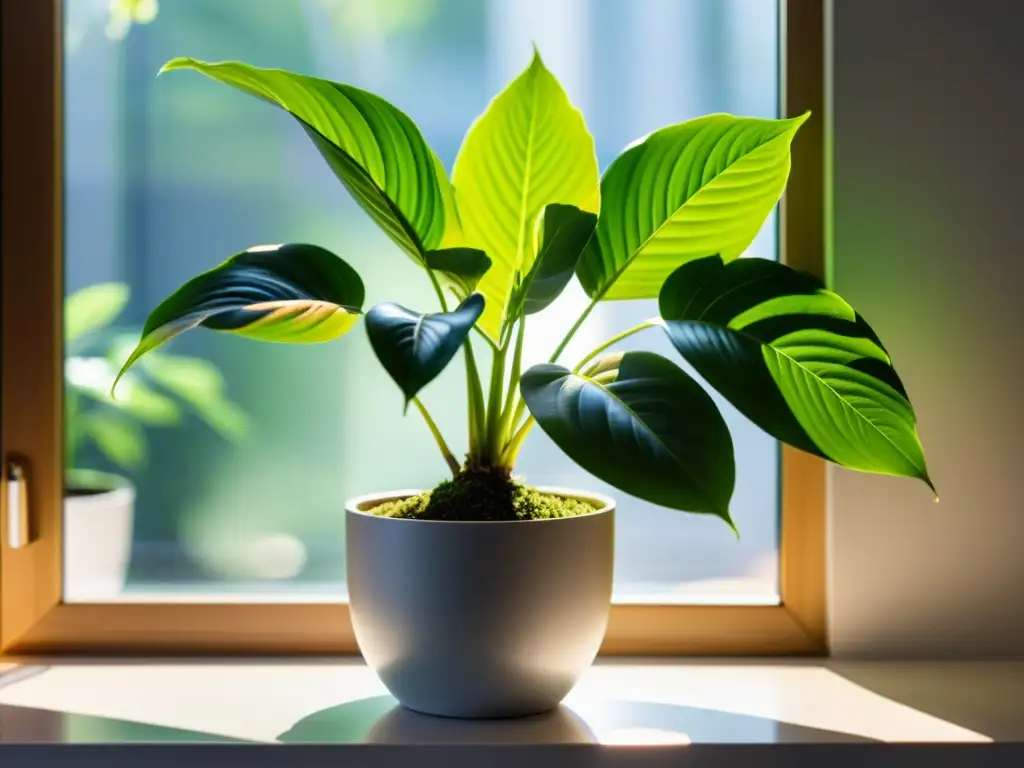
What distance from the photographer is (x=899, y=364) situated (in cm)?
111

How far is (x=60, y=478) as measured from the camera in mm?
1150

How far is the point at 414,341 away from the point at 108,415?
0.60 metres

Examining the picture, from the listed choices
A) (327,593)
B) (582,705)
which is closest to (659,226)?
(582,705)

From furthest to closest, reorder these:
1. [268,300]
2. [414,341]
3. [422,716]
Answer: [422,716] < [268,300] < [414,341]

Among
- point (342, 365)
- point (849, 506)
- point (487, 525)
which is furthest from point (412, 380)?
point (849, 506)

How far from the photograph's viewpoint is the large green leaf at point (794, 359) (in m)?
0.87

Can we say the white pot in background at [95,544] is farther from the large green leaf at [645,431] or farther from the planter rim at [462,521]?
the large green leaf at [645,431]

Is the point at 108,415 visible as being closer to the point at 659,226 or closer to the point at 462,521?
the point at 462,521

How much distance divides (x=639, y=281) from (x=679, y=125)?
150 mm

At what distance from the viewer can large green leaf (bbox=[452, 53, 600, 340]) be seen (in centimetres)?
95

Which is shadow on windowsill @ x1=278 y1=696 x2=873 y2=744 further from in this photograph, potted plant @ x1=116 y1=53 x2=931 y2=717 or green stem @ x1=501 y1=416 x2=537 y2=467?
green stem @ x1=501 y1=416 x2=537 y2=467

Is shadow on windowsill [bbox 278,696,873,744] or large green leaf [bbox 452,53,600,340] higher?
large green leaf [bbox 452,53,600,340]

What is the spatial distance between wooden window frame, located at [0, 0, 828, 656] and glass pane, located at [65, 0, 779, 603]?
3cm

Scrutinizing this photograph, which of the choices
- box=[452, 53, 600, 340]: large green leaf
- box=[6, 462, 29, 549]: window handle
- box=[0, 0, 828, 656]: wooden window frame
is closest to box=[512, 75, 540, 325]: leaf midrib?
box=[452, 53, 600, 340]: large green leaf
